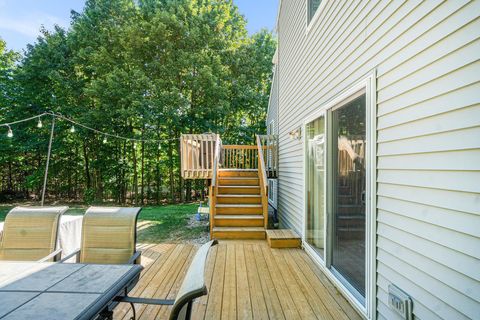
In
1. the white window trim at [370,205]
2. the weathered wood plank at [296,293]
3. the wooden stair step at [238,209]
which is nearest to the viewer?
the white window trim at [370,205]

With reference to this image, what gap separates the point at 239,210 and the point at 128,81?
9.81 meters

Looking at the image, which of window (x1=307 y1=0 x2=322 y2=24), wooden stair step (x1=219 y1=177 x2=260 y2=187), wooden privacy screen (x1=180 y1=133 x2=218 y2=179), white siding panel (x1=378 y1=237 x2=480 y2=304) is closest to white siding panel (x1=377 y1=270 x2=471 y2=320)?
white siding panel (x1=378 y1=237 x2=480 y2=304)

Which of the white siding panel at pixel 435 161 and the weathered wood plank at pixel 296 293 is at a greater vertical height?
the white siding panel at pixel 435 161

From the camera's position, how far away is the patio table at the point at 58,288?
143 cm

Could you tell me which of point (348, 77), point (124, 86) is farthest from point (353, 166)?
point (124, 86)

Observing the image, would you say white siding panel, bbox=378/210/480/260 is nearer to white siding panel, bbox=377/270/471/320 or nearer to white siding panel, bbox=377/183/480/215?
white siding panel, bbox=377/183/480/215

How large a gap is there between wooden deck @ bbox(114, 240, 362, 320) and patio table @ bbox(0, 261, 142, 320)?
0.90 metres

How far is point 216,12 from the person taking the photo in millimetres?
13750

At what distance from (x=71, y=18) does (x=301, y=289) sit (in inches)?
674

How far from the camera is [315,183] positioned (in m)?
4.16

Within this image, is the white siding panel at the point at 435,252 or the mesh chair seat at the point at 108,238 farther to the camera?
the mesh chair seat at the point at 108,238

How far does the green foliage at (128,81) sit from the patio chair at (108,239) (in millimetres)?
10065

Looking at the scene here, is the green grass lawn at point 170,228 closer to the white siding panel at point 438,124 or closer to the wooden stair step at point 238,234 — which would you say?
the wooden stair step at point 238,234

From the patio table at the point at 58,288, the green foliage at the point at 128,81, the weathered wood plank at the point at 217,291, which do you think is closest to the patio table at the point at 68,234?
the patio table at the point at 58,288
